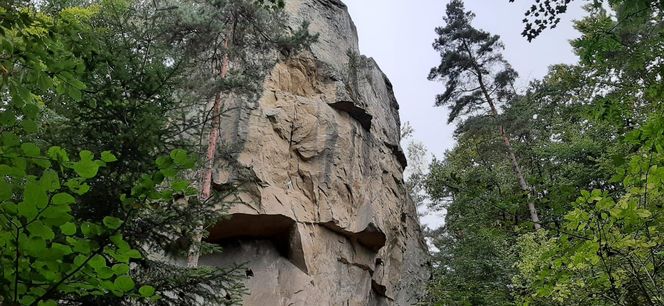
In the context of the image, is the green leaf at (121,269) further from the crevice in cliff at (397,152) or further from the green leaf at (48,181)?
the crevice in cliff at (397,152)

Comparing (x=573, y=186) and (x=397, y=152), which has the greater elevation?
(x=397, y=152)

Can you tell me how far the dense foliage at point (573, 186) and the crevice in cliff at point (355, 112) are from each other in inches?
121

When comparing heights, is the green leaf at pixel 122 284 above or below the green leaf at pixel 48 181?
below

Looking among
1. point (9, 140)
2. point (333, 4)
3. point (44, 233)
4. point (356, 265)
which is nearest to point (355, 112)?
point (356, 265)

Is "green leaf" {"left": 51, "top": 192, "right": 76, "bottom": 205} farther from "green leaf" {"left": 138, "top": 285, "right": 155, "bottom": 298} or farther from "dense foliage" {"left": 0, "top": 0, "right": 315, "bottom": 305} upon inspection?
"green leaf" {"left": 138, "top": 285, "right": 155, "bottom": 298}

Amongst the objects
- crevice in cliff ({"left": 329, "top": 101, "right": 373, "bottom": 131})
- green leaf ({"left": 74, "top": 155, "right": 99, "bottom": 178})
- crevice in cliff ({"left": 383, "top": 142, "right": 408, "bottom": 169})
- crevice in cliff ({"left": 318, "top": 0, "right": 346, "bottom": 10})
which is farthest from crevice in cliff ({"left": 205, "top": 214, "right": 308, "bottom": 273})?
green leaf ({"left": 74, "top": 155, "right": 99, "bottom": 178})

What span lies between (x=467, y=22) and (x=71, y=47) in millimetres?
18783

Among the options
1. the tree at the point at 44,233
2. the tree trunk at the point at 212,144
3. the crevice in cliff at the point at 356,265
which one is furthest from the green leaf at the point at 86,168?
the crevice in cliff at the point at 356,265

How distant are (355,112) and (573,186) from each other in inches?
443

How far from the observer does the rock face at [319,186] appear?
37.0 feet

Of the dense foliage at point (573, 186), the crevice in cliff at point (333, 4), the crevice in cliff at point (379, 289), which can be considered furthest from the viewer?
the crevice in cliff at point (333, 4)

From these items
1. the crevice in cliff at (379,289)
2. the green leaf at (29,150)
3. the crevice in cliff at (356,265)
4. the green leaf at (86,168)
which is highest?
the crevice in cliff at (356,265)

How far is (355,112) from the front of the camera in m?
14.1

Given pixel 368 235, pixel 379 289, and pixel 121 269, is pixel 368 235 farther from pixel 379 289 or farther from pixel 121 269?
pixel 121 269
